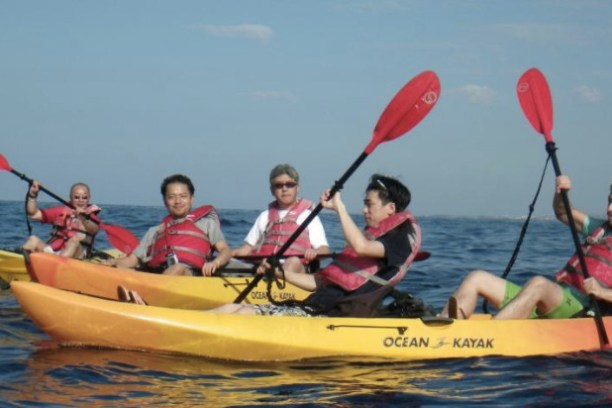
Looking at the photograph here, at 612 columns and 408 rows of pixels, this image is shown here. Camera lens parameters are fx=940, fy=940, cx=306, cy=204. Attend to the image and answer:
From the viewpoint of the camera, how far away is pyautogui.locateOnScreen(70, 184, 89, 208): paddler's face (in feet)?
32.6

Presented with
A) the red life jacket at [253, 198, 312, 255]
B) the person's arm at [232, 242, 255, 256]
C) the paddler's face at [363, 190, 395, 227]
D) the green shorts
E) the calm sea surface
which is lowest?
the calm sea surface

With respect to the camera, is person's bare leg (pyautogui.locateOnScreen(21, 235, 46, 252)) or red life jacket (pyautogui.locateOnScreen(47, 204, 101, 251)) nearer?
person's bare leg (pyautogui.locateOnScreen(21, 235, 46, 252))

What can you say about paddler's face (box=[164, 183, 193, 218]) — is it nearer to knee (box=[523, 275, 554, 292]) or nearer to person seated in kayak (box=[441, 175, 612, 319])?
person seated in kayak (box=[441, 175, 612, 319])

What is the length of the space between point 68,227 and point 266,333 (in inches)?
181

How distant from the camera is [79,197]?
9.95m

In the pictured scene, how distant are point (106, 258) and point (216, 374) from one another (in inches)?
184

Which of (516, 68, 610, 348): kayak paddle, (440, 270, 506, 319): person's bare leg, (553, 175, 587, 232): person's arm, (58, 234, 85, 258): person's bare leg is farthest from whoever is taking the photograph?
(58, 234, 85, 258): person's bare leg

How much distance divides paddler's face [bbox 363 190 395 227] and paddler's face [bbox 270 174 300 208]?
2.53m

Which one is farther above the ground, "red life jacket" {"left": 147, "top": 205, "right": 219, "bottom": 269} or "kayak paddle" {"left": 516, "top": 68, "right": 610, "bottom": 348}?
"kayak paddle" {"left": 516, "top": 68, "right": 610, "bottom": 348}

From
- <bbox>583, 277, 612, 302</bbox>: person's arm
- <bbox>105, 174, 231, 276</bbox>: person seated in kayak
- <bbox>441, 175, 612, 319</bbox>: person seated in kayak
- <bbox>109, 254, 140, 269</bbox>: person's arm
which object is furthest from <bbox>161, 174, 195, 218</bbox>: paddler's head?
<bbox>583, 277, 612, 302</bbox>: person's arm

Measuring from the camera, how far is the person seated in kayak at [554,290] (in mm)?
6496

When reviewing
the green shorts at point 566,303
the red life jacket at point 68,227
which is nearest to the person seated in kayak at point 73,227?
the red life jacket at point 68,227

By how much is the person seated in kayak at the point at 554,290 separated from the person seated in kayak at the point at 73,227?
4604mm

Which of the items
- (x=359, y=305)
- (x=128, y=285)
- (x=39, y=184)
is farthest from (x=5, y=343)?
(x=39, y=184)
